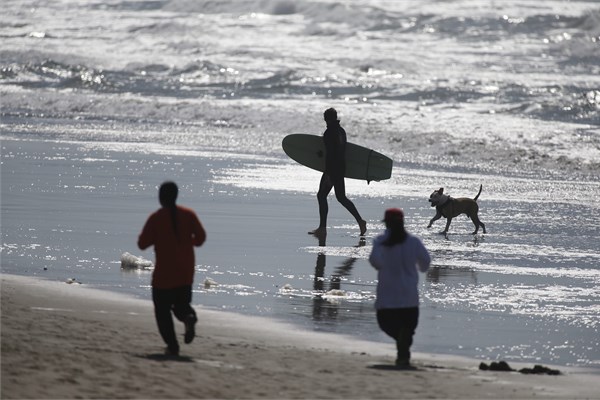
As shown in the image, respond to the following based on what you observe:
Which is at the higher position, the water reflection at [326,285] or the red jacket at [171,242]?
the red jacket at [171,242]

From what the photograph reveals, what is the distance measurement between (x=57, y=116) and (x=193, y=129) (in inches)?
Result: 166

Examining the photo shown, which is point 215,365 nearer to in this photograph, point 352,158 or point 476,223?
point 476,223

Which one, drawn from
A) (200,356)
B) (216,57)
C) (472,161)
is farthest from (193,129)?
(200,356)

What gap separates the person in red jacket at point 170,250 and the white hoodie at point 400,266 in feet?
3.89

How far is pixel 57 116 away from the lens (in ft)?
107

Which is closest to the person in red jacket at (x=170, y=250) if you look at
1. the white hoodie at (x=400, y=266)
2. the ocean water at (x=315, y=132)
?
the white hoodie at (x=400, y=266)

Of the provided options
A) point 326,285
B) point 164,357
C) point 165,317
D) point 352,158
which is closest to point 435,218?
point 352,158

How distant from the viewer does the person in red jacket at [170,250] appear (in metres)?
7.64

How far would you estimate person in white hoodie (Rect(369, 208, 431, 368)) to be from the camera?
7.98 metres

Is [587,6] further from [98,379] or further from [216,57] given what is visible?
[98,379]

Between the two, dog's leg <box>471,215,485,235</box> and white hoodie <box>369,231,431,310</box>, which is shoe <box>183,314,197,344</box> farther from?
dog's leg <box>471,215,485,235</box>

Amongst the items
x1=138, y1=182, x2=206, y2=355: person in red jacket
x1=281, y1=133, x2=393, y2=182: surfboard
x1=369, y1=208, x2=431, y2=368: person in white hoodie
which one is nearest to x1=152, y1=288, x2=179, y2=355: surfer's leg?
x1=138, y1=182, x2=206, y2=355: person in red jacket

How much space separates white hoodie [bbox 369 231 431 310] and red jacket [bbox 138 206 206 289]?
1.19m

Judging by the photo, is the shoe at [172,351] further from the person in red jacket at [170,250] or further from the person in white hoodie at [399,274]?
the person in white hoodie at [399,274]
